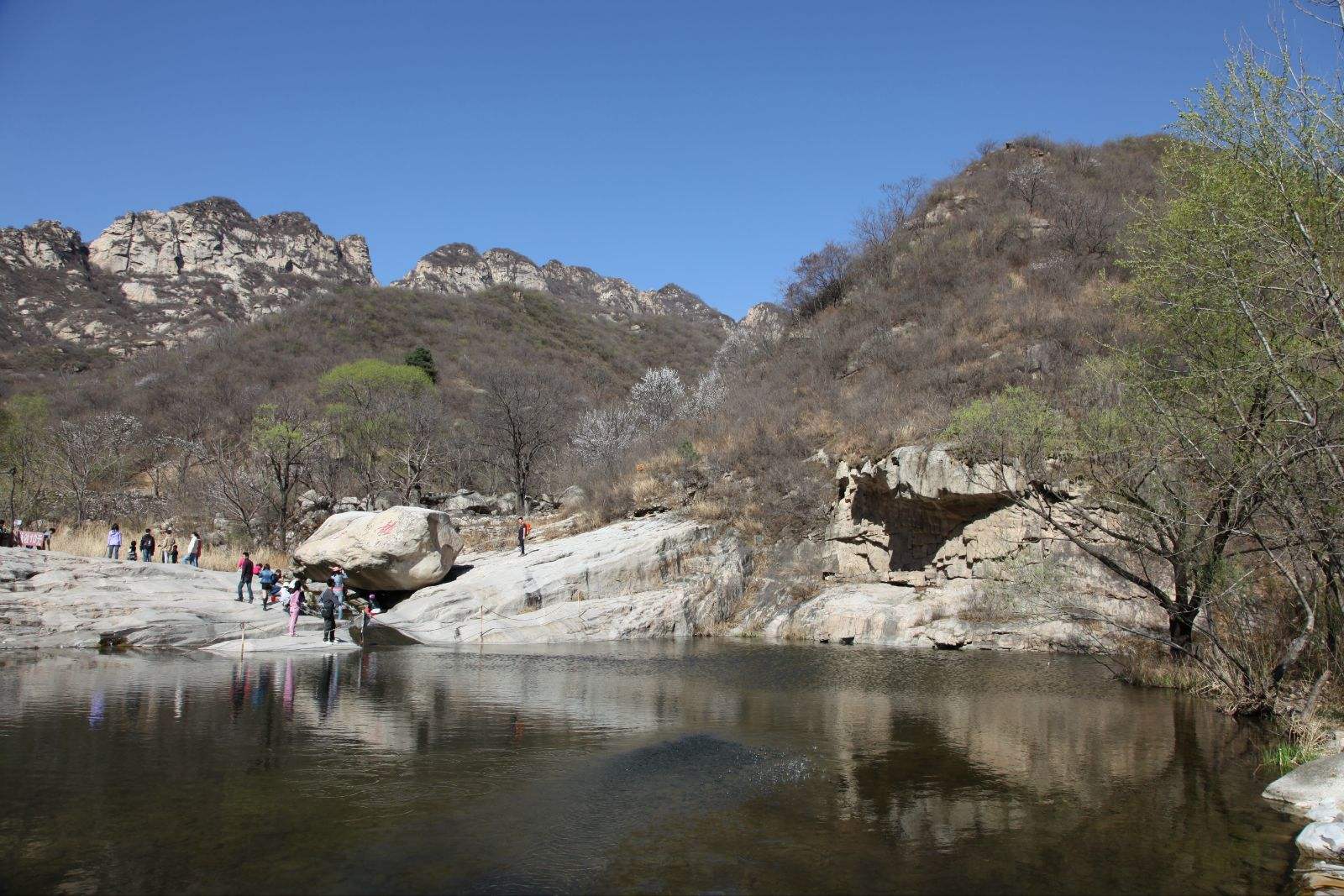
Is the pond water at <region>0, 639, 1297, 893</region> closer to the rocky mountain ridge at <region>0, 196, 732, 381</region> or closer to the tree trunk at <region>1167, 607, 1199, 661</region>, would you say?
the tree trunk at <region>1167, 607, 1199, 661</region>

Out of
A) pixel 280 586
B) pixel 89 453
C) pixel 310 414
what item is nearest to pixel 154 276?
pixel 89 453

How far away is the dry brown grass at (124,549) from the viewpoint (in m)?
28.8

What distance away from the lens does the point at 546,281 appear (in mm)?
131625

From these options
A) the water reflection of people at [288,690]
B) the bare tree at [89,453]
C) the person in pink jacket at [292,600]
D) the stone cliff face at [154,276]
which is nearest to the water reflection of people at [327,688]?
the water reflection of people at [288,690]

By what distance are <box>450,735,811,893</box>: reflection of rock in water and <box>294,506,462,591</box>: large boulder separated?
53.7 feet

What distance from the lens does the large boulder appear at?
25469 mm

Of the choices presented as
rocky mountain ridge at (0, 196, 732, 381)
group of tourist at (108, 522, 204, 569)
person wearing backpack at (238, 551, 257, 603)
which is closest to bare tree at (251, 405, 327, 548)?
group of tourist at (108, 522, 204, 569)

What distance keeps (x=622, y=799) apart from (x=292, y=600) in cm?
1678

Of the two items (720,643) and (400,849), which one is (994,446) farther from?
(400,849)

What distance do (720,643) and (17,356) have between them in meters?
76.6

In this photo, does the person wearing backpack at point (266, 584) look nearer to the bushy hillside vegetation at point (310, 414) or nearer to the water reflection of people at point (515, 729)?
the bushy hillside vegetation at point (310, 414)

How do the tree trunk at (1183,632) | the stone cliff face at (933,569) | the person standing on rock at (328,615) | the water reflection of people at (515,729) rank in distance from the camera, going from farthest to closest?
the person standing on rock at (328,615)
the stone cliff face at (933,569)
the tree trunk at (1183,632)
the water reflection of people at (515,729)

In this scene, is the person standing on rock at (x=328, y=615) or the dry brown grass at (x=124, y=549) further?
the dry brown grass at (x=124, y=549)

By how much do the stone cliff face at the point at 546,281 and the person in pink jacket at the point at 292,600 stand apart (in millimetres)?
90459
